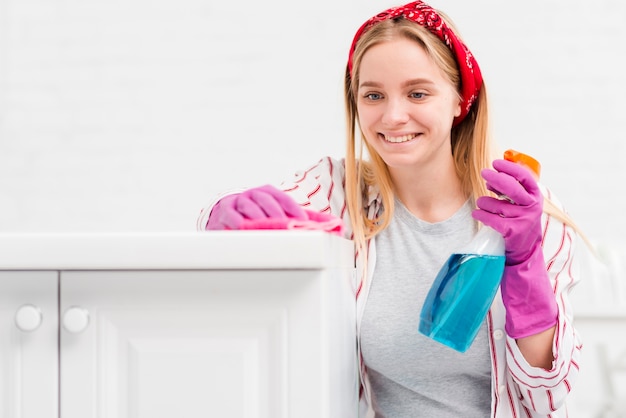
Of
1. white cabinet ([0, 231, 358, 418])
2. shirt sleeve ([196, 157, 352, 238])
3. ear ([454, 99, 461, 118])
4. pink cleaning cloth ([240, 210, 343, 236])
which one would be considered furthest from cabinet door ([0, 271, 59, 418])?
ear ([454, 99, 461, 118])

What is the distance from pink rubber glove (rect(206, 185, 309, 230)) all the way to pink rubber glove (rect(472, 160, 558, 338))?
1.27ft

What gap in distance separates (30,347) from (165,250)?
17 cm

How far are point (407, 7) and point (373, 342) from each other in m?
0.59

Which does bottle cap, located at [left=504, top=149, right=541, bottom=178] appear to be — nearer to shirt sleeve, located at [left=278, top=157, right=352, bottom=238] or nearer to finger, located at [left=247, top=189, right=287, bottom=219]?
shirt sleeve, located at [left=278, top=157, right=352, bottom=238]

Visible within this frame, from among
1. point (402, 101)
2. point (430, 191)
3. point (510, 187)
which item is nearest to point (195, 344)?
point (510, 187)

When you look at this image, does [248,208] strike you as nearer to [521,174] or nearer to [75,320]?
[75,320]

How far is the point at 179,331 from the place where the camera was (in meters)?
0.79

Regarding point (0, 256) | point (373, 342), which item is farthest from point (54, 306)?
point (373, 342)

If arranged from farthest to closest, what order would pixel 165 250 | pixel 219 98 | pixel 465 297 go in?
pixel 219 98 → pixel 465 297 → pixel 165 250

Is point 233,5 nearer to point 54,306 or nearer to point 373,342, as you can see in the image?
point 373,342

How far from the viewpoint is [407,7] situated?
4.67 feet

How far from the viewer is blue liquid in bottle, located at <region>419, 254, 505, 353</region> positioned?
1.09 metres

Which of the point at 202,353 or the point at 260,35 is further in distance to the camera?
the point at 260,35

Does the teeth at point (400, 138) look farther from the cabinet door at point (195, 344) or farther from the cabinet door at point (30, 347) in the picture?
the cabinet door at point (30, 347)
